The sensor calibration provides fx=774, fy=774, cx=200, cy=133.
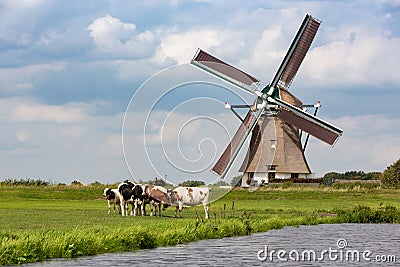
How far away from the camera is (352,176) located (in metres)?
123

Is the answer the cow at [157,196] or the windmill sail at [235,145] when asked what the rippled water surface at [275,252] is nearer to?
the cow at [157,196]

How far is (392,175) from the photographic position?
8825 cm

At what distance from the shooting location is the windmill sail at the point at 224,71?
51.4m

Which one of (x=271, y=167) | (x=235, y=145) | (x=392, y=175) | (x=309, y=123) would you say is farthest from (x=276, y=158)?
(x=392, y=175)

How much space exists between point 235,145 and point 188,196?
1387 cm

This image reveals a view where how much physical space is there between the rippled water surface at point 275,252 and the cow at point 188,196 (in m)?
7.34

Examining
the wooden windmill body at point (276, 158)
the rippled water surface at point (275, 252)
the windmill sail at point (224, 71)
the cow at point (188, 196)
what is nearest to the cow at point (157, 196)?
the cow at point (188, 196)

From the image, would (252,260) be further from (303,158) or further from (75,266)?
(303,158)

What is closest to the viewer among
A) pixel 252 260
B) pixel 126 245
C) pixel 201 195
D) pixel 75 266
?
pixel 75 266

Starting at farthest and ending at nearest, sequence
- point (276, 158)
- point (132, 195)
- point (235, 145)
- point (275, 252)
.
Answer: point (276, 158), point (235, 145), point (132, 195), point (275, 252)

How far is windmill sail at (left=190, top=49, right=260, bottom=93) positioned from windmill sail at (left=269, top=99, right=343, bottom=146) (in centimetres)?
207

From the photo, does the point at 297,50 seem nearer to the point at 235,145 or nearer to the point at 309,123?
the point at 309,123

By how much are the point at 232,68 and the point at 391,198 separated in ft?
49.2

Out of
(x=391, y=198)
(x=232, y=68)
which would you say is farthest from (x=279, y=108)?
(x=391, y=198)
